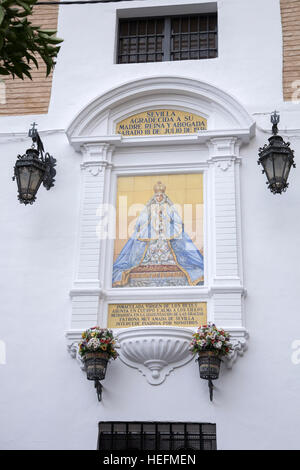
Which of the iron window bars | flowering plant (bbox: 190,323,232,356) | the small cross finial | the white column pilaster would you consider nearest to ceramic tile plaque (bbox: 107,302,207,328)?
the white column pilaster

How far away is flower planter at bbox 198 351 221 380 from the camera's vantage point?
28.2ft

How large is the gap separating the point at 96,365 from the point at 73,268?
5.31 ft

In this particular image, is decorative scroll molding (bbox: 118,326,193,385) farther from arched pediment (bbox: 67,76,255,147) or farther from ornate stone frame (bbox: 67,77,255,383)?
arched pediment (bbox: 67,76,255,147)

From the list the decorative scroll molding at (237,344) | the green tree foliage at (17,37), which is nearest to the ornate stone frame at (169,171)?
the decorative scroll molding at (237,344)

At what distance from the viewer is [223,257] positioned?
9500 mm

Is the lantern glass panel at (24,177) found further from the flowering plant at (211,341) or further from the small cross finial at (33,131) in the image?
the flowering plant at (211,341)

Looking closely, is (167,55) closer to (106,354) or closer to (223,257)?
(223,257)

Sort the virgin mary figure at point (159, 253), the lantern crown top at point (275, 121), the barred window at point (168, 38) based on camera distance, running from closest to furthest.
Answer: the virgin mary figure at point (159, 253)
the lantern crown top at point (275, 121)
the barred window at point (168, 38)

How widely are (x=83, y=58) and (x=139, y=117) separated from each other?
4.74 feet

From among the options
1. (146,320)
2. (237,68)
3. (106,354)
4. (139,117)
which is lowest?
(106,354)

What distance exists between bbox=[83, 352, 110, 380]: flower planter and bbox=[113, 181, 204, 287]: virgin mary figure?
1276 millimetres

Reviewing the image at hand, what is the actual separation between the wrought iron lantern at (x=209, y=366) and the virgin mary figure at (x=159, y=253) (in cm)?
123

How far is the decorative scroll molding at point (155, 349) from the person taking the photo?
894 centimetres
